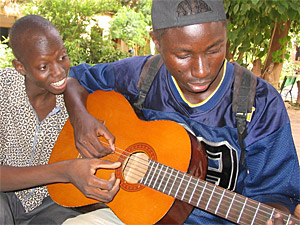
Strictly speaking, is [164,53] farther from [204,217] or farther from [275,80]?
[275,80]

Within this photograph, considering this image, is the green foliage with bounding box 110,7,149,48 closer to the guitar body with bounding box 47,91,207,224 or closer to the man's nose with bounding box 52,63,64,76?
the guitar body with bounding box 47,91,207,224

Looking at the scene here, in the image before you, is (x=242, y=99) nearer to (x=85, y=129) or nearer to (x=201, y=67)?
(x=201, y=67)

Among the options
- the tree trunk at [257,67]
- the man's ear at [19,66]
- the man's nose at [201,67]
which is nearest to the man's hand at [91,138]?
the man's ear at [19,66]

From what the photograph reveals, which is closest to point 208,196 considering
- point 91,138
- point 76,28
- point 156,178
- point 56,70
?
point 156,178

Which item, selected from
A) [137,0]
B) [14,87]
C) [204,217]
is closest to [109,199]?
[204,217]

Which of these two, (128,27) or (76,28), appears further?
(128,27)

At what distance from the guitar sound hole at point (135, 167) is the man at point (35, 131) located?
0.12 meters

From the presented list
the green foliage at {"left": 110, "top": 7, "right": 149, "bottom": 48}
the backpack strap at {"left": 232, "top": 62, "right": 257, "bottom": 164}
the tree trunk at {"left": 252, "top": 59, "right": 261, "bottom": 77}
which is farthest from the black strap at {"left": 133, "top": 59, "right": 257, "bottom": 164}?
the green foliage at {"left": 110, "top": 7, "right": 149, "bottom": 48}

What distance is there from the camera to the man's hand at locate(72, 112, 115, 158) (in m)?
1.87

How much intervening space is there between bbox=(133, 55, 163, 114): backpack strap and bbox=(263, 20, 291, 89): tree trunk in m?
3.06

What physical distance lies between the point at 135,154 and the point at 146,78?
0.46 meters

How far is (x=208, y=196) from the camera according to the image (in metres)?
→ 1.47

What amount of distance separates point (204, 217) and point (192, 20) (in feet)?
3.21

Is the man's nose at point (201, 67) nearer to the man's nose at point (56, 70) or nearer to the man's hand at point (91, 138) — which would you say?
the man's hand at point (91, 138)
